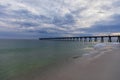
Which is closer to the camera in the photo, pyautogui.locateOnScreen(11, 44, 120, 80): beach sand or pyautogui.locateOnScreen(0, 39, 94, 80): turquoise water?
pyautogui.locateOnScreen(11, 44, 120, 80): beach sand

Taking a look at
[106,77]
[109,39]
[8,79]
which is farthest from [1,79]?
[109,39]

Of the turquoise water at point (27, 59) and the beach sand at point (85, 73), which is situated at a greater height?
the beach sand at point (85, 73)

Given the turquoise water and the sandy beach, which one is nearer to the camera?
the sandy beach

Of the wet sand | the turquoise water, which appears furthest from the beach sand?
the turquoise water

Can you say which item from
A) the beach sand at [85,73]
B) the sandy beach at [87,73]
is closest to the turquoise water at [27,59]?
the beach sand at [85,73]

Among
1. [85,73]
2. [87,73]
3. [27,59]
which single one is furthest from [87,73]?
[27,59]

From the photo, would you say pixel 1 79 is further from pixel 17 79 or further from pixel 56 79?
pixel 56 79

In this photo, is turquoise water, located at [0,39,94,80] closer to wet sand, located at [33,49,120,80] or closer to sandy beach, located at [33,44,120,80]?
wet sand, located at [33,49,120,80]

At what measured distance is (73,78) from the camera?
7789mm

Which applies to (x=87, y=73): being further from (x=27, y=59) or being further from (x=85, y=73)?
(x=27, y=59)

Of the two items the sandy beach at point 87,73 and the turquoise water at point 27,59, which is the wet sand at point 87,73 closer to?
the sandy beach at point 87,73

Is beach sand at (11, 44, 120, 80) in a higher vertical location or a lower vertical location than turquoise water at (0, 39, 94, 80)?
higher

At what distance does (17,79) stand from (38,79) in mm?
1414

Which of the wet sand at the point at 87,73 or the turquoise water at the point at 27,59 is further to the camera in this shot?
the turquoise water at the point at 27,59
